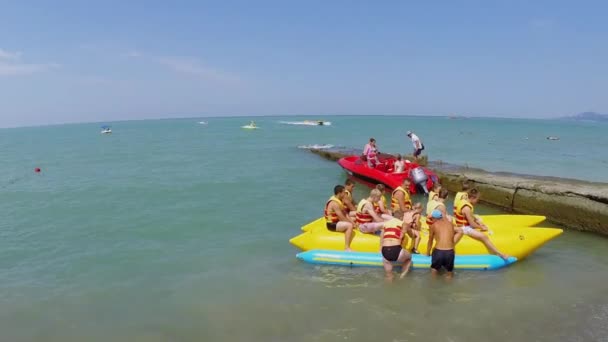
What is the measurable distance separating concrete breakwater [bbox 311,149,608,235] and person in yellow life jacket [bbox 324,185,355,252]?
5.63 meters

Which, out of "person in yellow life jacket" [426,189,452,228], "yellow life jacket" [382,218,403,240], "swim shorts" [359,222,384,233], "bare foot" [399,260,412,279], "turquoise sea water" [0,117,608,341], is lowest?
"turquoise sea water" [0,117,608,341]

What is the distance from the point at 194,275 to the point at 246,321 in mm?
2041

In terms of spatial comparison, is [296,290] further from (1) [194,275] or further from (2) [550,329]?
(2) [550,329]

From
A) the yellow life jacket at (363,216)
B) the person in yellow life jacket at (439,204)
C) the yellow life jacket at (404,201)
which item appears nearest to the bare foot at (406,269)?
the person in yellow life jacket at (439,204)

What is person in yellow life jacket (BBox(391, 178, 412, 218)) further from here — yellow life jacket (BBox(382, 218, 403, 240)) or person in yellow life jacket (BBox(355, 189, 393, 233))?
yellow life jacket (BBox(382, 218, 403, 240))

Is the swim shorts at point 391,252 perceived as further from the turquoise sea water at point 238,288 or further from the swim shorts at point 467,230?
the swim shorts at point 467,230

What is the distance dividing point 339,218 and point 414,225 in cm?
132

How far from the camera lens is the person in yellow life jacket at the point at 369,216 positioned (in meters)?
7.07

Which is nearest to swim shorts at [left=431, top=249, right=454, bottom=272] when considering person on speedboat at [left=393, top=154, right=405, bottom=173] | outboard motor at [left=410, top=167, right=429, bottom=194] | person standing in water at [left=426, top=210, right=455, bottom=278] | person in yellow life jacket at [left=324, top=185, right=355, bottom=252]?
person standing in water at [left=426, top=210, right=455, bottom=278]

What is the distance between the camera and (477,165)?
20.3 meters

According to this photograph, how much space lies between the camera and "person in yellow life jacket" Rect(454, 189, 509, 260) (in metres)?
6.62

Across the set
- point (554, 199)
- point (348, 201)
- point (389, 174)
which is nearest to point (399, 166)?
point (389, 174)

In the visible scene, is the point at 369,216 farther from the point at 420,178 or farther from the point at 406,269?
the point at 420,178

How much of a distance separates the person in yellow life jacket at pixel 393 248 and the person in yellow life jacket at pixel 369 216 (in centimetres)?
69
